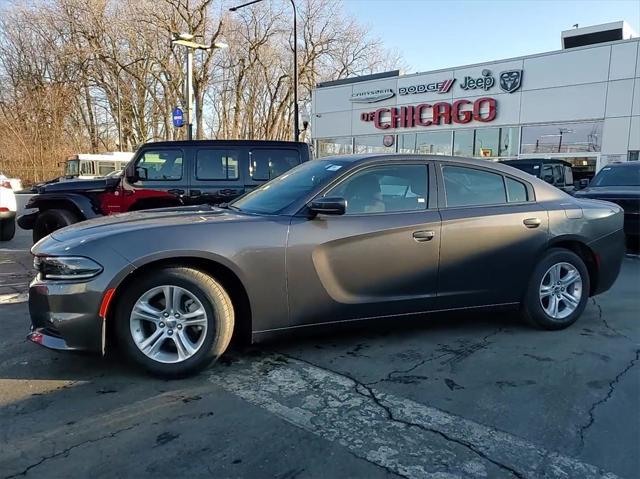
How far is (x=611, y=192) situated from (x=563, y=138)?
11.4 metres

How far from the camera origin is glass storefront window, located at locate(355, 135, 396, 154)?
2448 cm

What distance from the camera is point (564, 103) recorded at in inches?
749

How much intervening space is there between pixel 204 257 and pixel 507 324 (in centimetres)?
302

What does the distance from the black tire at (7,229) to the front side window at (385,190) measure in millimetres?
8034

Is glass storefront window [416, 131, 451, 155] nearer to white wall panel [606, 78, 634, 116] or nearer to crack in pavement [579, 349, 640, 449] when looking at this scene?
white wall panel [606, 78, 634, 116]

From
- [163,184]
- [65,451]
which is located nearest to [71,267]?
[65,451]

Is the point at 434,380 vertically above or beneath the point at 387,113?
beneath

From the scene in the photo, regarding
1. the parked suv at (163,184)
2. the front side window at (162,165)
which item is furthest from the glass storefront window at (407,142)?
the front side window at (162,165)

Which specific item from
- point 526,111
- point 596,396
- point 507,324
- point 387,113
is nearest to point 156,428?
point 596,396

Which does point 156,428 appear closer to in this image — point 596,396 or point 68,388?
point 68,388

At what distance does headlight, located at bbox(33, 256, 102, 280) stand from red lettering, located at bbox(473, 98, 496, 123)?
2002 centimetres

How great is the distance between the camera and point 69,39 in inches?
1382

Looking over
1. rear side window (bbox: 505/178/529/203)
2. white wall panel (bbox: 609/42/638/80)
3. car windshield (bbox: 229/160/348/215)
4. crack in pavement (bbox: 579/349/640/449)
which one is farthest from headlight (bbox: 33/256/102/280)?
white wall panel (bbox: 609/42/638/80)

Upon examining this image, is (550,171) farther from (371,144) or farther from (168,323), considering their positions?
(371,144)
